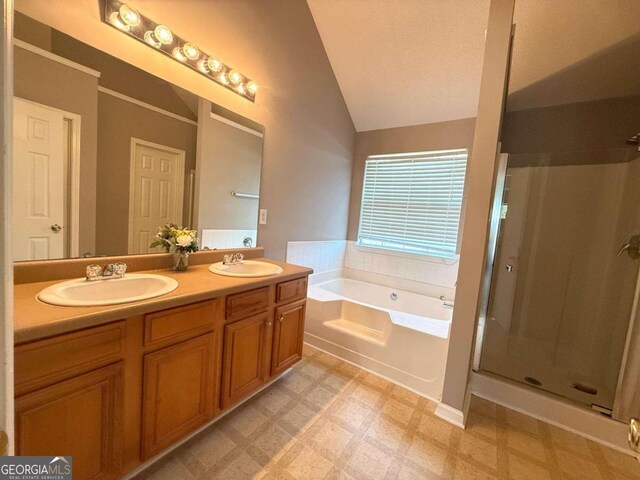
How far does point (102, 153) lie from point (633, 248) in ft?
10.9

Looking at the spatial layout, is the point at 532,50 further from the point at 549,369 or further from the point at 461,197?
the point at 549,369

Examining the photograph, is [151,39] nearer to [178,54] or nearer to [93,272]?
[178,54]

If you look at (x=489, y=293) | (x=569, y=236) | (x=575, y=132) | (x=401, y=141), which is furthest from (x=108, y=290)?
(x=575, y=132)

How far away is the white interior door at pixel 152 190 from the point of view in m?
1.46

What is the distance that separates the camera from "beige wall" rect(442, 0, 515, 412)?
58.4 inches

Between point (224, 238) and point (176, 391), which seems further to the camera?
point (224, 238)

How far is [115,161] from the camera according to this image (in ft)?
4.50

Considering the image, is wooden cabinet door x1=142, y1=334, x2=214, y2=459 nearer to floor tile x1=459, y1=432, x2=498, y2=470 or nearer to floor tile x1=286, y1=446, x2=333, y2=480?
floor tile x1=286, y1=446, x2=333, y2=480

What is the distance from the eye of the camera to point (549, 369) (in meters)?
2.06

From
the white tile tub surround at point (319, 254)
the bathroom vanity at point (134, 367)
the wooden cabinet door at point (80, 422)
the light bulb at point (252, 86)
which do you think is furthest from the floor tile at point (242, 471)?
the light bulb at point (252, 86)

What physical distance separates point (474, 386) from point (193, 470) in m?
1.97

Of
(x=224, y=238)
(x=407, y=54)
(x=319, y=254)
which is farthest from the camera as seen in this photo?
(x=319, y=254)

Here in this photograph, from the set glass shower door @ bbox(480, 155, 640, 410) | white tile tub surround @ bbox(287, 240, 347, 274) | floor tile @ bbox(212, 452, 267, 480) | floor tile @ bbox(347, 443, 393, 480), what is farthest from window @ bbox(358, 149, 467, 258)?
floor tile @ bbox(212, 452, 267, 480)

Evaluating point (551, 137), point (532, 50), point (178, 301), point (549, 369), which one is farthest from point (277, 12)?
point (549, 369)
